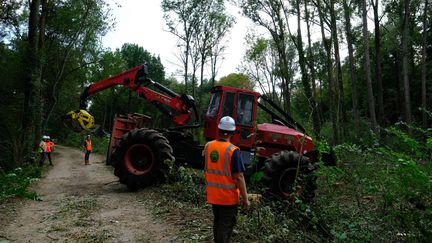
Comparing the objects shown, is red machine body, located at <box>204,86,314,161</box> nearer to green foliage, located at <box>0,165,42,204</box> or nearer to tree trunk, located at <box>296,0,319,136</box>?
green foliage, located at <box>0,165,42,204</box>

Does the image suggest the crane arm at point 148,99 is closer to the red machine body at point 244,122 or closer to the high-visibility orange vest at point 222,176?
the red machine body at point 244,122

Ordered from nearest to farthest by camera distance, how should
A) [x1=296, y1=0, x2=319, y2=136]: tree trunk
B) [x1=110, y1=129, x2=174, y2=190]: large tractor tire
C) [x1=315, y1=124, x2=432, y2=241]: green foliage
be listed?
[x1=315, y1=124, x2=432, y2=241]: green foliage
[x1=110, y1=129, x2=174, y2=190]: large tractor tire
[x1=296, y1=0, x2=319, y2=136]: tree trunk

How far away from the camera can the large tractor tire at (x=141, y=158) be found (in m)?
9.88

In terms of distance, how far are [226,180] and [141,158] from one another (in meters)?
5.80

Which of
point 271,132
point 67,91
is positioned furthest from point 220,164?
point 67,91

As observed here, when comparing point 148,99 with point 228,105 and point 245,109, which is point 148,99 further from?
point 245,109

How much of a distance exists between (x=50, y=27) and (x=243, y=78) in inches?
1187

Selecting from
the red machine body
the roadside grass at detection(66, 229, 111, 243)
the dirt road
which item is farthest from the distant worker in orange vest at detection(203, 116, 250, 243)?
the red machine body

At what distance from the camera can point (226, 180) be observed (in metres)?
4.84

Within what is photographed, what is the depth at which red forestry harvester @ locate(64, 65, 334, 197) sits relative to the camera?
9492 mm

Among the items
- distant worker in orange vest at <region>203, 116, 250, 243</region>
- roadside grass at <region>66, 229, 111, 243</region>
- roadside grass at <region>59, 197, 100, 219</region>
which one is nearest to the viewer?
distant worker in orange vest at <region>203, 116, 250, 243</region>

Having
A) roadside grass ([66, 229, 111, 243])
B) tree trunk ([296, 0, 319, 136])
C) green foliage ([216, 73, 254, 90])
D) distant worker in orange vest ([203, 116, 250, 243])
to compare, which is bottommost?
roadside grass ([66, 229, 111, 243])

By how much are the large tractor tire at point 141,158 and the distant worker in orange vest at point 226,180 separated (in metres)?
4.94

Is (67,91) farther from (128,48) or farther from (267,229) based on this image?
(267,229)
